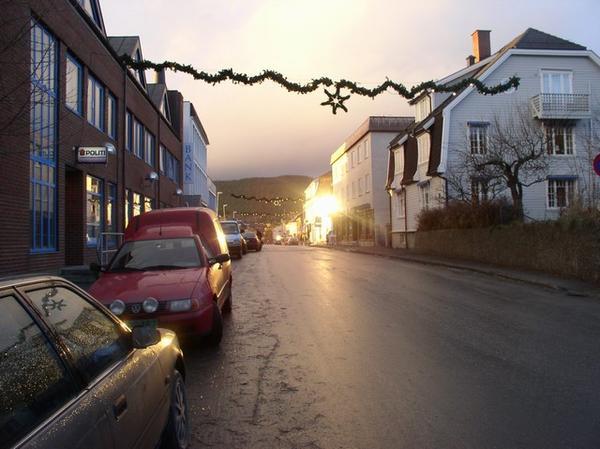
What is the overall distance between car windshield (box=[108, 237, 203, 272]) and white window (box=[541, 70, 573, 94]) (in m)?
27.0

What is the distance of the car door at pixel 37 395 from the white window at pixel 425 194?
98.4 feet

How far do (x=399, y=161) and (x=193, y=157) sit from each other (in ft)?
56.8

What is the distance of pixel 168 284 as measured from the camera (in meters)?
6.91

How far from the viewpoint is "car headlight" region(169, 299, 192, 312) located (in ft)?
21.4

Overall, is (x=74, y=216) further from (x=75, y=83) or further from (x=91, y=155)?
(x=75, y=83)

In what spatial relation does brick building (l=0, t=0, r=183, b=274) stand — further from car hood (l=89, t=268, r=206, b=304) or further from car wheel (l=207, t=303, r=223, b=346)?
car wheel (l=207, t=303, r=223, b=346)

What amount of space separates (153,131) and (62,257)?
50.2 feet

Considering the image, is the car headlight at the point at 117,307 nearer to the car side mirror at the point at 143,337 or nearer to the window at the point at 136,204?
the car side mirror at the point at 143,337

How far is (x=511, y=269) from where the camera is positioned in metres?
18.2

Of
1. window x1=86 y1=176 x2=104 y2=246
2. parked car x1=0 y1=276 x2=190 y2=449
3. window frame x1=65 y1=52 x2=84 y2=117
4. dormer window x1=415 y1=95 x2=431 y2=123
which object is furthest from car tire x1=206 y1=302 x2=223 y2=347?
dormer window x1=415 y1=95 x2=431 y2=123

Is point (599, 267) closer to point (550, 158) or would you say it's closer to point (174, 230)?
point (174, 230)

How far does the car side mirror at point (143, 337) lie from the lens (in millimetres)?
3221

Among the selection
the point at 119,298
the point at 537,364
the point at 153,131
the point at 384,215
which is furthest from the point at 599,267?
the point at 384,215

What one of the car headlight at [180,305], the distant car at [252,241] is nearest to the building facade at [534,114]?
the distant car at [252,241]
